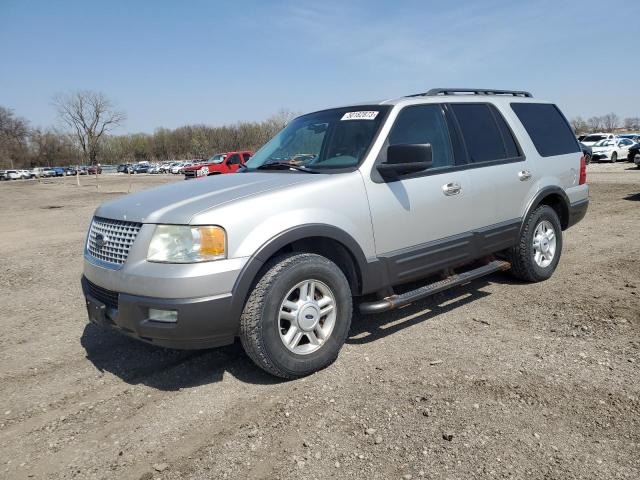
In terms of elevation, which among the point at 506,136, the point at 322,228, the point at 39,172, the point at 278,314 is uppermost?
the point at 39,172

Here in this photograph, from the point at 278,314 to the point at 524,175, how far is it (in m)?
3.11

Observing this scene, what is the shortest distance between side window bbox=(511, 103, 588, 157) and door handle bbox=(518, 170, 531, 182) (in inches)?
15.8

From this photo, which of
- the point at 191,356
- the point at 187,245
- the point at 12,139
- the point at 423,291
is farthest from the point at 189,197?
the point at 12,139

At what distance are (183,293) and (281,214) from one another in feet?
2.65

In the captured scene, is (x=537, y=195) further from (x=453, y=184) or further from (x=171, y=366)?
(x=171, y=366)

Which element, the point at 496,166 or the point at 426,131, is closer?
the point at 426,131

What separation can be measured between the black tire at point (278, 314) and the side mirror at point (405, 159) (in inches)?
33.5

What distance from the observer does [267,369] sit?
3.20 metres

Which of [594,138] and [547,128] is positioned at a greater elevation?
[594,138]

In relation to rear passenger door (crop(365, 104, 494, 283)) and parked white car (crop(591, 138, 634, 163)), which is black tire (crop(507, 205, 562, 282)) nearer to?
rear passenger door (crop(365, 104, 494, 283))

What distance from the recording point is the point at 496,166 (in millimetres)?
4594

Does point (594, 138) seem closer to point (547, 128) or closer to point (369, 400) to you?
point (547, 128)

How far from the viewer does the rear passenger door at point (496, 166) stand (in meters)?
4.45

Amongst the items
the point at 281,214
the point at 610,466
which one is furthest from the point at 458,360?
the point at 281,214
